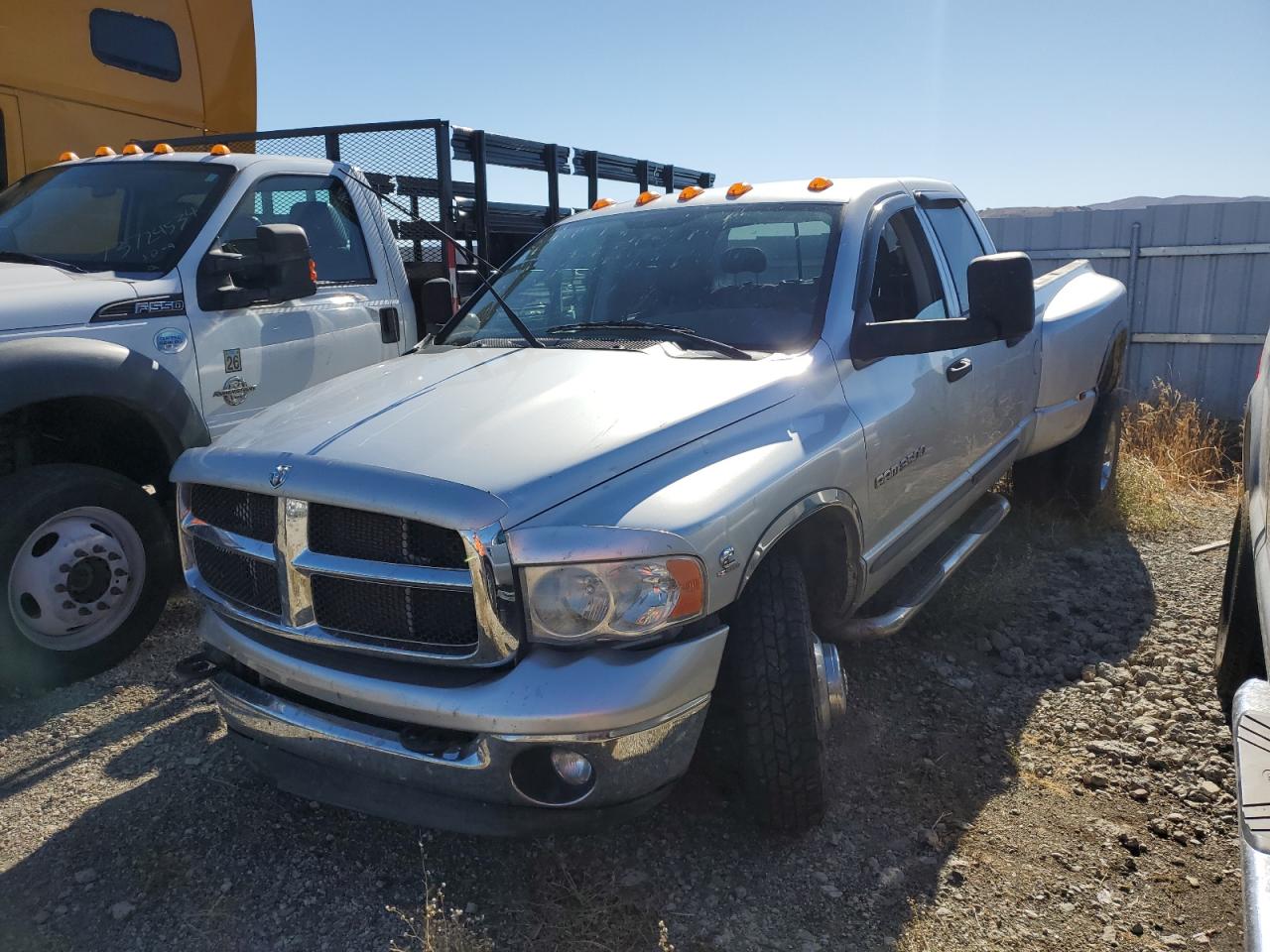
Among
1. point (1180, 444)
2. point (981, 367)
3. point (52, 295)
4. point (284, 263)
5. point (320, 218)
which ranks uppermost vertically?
point (320, 218)

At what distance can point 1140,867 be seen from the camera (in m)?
2.73

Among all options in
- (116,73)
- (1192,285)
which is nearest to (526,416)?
(116,73)

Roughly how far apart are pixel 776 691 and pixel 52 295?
3192 millimetres

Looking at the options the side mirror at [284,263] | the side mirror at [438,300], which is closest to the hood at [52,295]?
the side mirror at [284,263]

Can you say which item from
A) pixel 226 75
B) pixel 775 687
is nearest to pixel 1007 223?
pixel 226 75

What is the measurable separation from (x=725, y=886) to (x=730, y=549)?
3.11ft

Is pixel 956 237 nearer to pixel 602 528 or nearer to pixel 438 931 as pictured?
pixel 602 528

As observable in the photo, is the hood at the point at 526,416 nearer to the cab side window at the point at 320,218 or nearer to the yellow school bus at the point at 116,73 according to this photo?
the cab side window at the point at 320,218

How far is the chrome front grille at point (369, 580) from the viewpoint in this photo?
2.22 meters

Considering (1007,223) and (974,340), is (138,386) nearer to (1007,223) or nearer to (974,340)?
(974,340)

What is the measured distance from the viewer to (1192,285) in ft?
30.9

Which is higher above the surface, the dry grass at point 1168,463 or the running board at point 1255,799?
the running board at point 1255,799

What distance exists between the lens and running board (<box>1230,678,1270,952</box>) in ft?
5.22

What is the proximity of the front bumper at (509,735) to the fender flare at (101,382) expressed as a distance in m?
1.91
